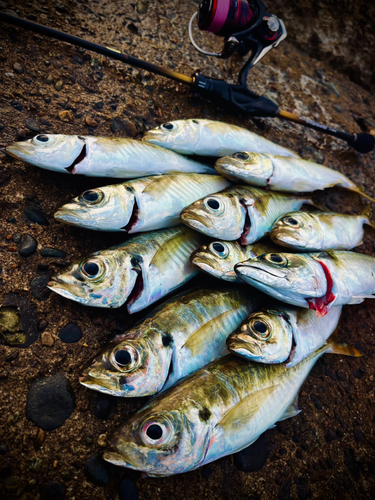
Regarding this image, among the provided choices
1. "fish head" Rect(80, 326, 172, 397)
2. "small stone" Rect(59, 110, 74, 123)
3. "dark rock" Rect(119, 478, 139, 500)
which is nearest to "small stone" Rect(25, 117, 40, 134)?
"small stone" Rect(59, 110, 74, 123)

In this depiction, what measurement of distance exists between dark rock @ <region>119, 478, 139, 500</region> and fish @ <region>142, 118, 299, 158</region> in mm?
2363

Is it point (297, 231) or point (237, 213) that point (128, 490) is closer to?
point (237, 213)

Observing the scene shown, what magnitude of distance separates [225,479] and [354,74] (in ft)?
20.0

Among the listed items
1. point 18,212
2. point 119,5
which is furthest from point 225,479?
point 119,5

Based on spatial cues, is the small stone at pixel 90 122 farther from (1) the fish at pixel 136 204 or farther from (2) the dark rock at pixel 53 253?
(2) the dark rock at pixel 53 253

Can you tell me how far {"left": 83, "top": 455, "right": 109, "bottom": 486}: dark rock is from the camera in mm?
1745

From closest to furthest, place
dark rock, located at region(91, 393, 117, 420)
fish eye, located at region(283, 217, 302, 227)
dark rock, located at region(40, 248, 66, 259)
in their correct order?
dark rock, located at region(91, 393, 117, 420)
dark rock, located at region(40, 248, 66, 259)
fish eye, located at region(283, 217, 302, 227)

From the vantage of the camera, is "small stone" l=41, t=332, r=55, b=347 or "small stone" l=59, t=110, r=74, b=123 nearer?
"small stone" l=41, t=332, r=55, b=347

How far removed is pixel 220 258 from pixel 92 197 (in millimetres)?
945

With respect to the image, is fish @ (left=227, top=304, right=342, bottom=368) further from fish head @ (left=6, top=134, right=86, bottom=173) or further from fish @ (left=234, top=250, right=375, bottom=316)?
fish head @ (left=6, top=134, right=86, bottom=173)

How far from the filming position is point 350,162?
4.02 meters

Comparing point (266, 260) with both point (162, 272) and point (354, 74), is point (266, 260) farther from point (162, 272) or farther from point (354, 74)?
point (354, 74)

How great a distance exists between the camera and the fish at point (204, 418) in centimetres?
154

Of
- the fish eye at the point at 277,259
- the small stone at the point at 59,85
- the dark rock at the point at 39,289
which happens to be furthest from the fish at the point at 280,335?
the small stone at the point at 59,85
